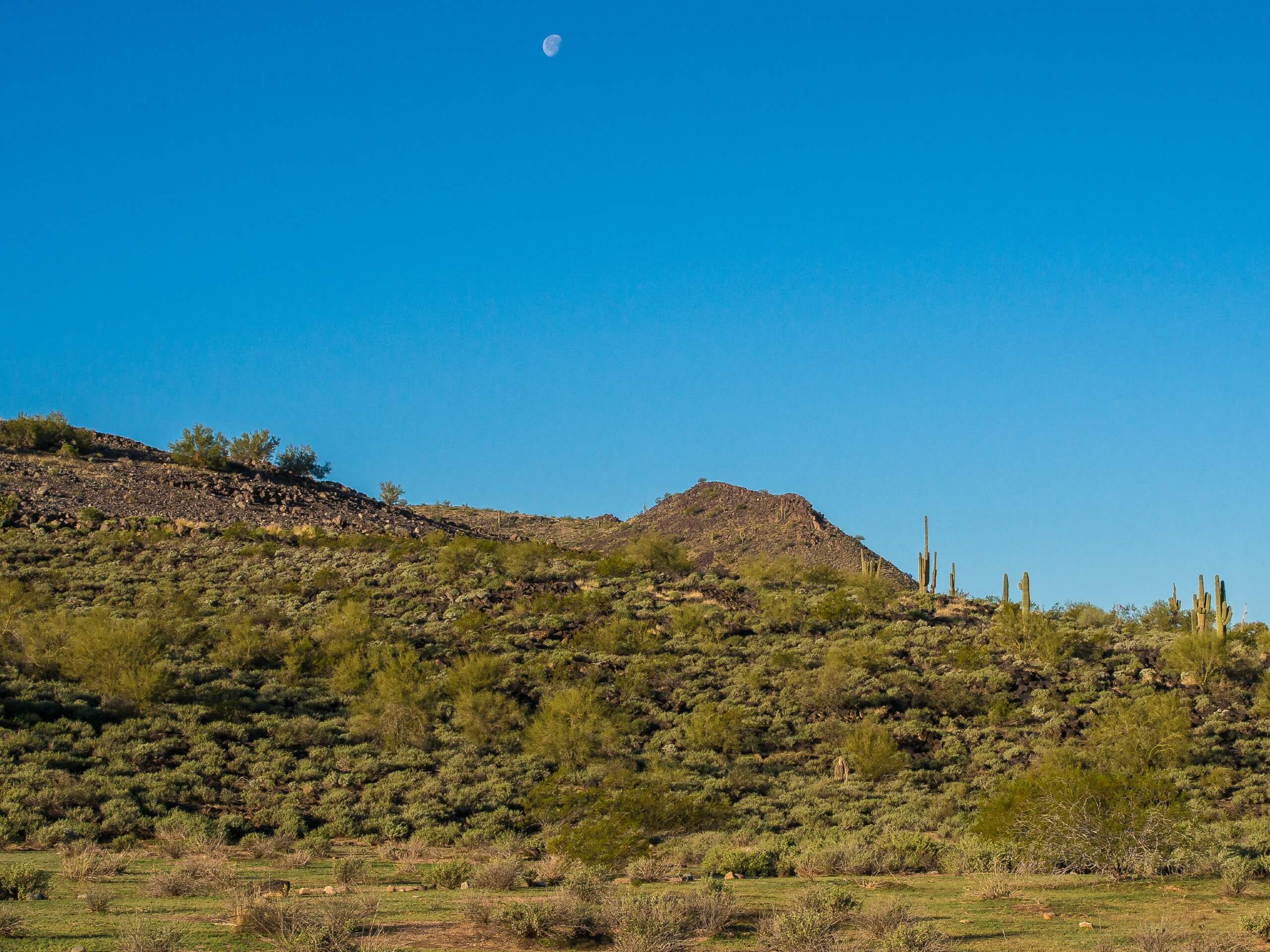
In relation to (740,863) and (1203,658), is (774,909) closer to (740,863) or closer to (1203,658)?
(740,863)

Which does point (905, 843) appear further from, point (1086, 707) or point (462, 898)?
point (1086, 707)

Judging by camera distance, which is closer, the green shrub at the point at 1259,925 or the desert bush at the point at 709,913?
the green shrub at the point at 1259,925

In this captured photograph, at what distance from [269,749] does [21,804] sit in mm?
7509

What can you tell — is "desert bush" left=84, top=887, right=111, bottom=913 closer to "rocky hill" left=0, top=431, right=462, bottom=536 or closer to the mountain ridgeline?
the mountain ridgeline

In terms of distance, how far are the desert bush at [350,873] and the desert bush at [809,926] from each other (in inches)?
298

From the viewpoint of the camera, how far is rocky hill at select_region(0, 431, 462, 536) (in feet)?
175

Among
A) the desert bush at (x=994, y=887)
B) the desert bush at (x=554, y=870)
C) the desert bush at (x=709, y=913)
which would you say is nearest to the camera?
the desert bush at (x=709, y=913)

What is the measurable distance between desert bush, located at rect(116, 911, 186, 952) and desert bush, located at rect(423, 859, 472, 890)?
5145 millimetres

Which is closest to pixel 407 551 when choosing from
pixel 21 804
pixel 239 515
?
pixel 239 515

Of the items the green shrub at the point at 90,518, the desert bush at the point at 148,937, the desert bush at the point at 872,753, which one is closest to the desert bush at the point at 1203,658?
the desert bush at the point at 872,753

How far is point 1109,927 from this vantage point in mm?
12758

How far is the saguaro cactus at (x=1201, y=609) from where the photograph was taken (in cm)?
4028

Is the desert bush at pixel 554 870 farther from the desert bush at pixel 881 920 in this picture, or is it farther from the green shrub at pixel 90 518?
the green shrub at pixel 90 518

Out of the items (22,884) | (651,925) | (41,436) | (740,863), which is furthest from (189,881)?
(41,436)
